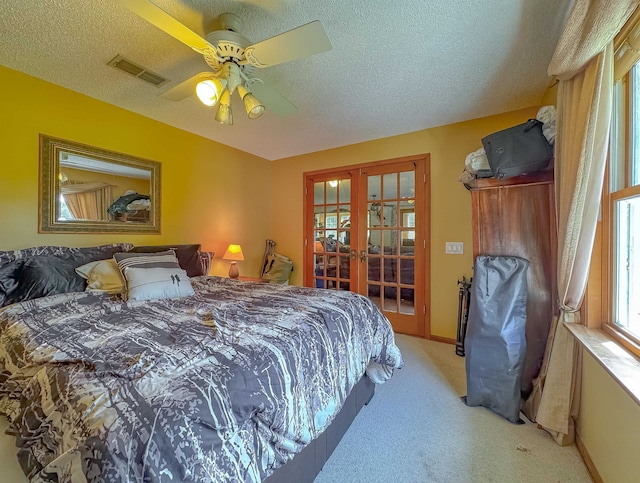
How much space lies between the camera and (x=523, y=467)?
1371mm

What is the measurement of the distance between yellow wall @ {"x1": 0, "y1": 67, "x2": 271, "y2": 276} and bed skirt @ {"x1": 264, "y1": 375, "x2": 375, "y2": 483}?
2.38 metres

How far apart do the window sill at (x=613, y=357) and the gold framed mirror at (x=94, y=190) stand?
3.43 m

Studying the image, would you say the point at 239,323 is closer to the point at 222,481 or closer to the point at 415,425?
the point at 222,481

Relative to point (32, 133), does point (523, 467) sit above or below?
below

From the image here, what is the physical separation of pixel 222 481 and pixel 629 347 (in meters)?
1.65

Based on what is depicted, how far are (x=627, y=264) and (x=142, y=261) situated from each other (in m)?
2.92

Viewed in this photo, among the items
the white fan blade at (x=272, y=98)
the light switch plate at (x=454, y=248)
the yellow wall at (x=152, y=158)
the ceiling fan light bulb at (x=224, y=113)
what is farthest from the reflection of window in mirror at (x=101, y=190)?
the light switch plate at (x=454, y=248)

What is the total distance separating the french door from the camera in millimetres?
3242

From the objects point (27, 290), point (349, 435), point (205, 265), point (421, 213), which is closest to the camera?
point (349, 435)

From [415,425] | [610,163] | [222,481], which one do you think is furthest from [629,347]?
[222,481]

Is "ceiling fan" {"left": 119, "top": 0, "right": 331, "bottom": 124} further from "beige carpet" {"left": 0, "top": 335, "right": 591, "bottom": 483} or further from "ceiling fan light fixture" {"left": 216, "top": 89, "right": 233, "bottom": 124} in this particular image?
"beige carpet" {"left": 0, "top": 335, "right": 591, "bottom": 483}

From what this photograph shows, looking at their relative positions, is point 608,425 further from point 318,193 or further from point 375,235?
point 318,193

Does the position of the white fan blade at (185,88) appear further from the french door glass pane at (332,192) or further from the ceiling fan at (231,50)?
the french door glass pane at (332,192)

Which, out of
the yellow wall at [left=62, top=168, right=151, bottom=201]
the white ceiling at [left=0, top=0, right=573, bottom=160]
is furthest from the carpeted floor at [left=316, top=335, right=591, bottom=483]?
the yellow wall at [left=62, top=168, right=151, bottom=201]
